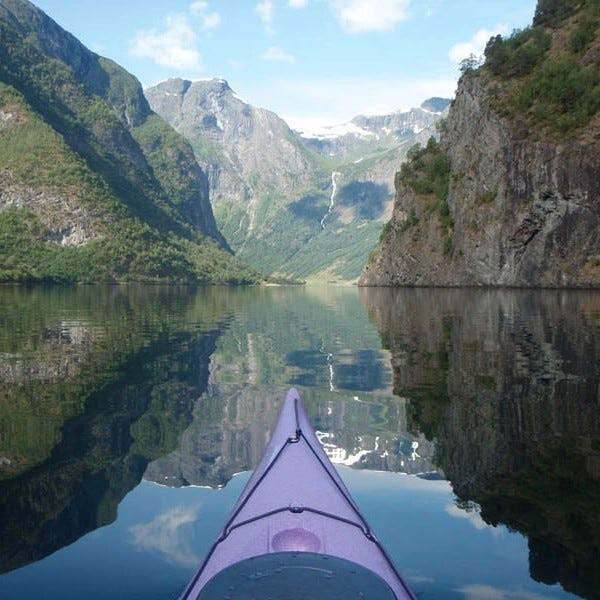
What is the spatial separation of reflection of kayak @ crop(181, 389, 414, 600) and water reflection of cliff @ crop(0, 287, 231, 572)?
111 inches

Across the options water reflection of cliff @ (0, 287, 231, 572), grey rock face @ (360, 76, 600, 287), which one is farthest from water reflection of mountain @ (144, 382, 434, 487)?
grey rock face @ (360, 76, 600, 287)

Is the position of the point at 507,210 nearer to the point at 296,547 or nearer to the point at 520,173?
the point at 520,173

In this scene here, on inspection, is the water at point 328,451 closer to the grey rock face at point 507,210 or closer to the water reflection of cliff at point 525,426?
the water reflection of cliff at point 525,426

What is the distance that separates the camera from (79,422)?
13.3 meters

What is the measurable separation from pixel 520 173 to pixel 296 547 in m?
77.0

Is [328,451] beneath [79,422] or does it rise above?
beneath

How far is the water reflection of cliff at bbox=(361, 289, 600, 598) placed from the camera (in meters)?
7.94

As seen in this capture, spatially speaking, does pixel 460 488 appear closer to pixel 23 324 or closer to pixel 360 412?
pixel 360 412

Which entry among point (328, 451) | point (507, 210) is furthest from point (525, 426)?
point (507, 210)

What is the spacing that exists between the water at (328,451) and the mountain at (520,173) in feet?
165

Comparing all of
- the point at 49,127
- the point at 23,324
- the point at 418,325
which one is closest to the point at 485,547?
the point at 418,325

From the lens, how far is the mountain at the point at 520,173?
69.9 m

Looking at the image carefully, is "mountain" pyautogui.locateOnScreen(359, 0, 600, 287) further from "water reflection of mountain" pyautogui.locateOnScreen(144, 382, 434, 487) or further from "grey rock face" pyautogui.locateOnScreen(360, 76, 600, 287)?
"water reflection of mountain" pyautogui.locateOnScreen(144, 382, 434, 487)

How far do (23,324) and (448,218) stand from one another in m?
74.4
